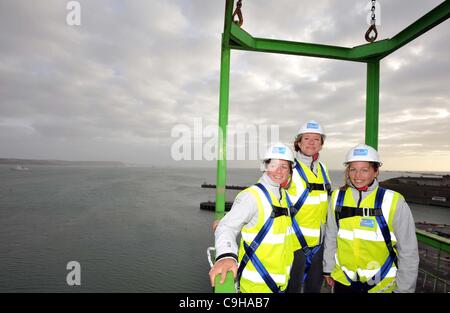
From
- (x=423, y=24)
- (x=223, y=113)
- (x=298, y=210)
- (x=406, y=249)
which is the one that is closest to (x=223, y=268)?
(x=298, y=210)

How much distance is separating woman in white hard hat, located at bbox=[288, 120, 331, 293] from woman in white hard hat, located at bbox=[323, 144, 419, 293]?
0.30m

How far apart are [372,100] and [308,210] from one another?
12.0 ft

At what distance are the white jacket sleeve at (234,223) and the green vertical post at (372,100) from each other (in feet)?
13.9

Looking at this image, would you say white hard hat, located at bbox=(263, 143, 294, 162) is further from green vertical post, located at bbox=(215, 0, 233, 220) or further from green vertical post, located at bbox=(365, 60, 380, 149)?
green vertical post, located at bbox=(365, 60, 380, 149)

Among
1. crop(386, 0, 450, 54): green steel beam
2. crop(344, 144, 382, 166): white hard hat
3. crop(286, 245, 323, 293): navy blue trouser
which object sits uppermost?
crop(386, 0, 450, 54): green steel beam

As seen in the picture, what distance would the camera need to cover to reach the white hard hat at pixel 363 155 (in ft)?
8.77

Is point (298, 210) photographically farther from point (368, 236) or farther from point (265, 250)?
point (265, 250)

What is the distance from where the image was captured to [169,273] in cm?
2623

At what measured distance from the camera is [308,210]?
3.14m

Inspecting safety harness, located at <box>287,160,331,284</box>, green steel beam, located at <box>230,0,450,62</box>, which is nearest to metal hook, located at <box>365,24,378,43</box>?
green steel beam, located at <box>230,0,450,62</box>

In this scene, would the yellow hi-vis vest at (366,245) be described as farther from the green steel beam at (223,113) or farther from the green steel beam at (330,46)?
the green steel beam at (330,46)

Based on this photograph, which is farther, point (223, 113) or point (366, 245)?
point (223, 113)

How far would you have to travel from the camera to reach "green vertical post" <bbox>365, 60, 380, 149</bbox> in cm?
527

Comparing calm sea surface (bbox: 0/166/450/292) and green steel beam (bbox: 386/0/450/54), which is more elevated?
green steel beam (bbox: 386/0/450/54)
